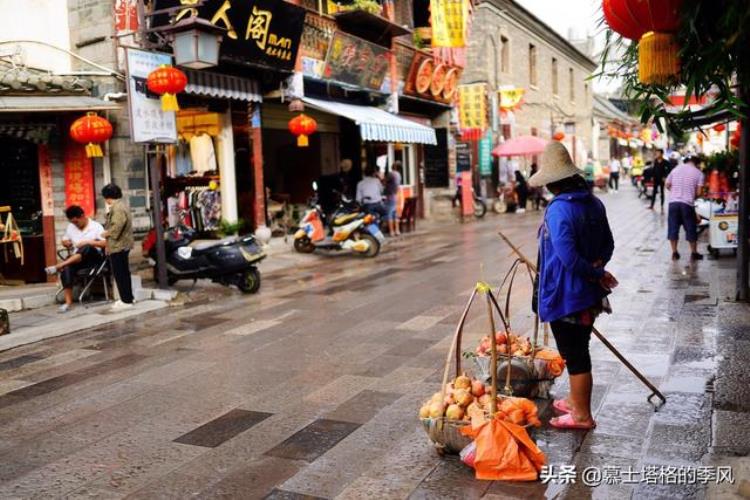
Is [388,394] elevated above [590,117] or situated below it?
below

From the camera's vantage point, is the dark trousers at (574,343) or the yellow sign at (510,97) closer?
the dark trousers at (574,343)

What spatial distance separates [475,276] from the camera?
1057 centimetres

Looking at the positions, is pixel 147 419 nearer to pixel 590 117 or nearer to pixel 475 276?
pixel 475 276

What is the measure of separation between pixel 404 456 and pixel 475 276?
670cm

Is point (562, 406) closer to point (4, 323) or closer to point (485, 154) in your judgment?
point (4, 323)

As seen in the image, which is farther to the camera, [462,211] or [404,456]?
[462,211]

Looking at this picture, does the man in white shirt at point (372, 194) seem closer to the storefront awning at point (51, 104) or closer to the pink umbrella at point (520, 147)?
the storefront awning at point (51, 104)

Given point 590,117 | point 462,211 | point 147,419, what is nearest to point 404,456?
point 147,419

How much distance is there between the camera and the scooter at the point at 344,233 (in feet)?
45.0

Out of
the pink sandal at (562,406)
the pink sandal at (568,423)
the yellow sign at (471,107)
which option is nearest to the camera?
the pink sandal at (568,423)

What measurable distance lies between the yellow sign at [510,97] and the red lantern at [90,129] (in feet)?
57.1

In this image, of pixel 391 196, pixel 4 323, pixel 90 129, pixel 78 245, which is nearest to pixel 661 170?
pixel 391 196

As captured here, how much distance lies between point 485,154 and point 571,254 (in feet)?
69.6

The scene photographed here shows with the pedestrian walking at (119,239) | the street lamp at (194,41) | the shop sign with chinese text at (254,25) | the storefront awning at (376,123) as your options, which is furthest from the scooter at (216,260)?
the storefront awning at (376,123)
